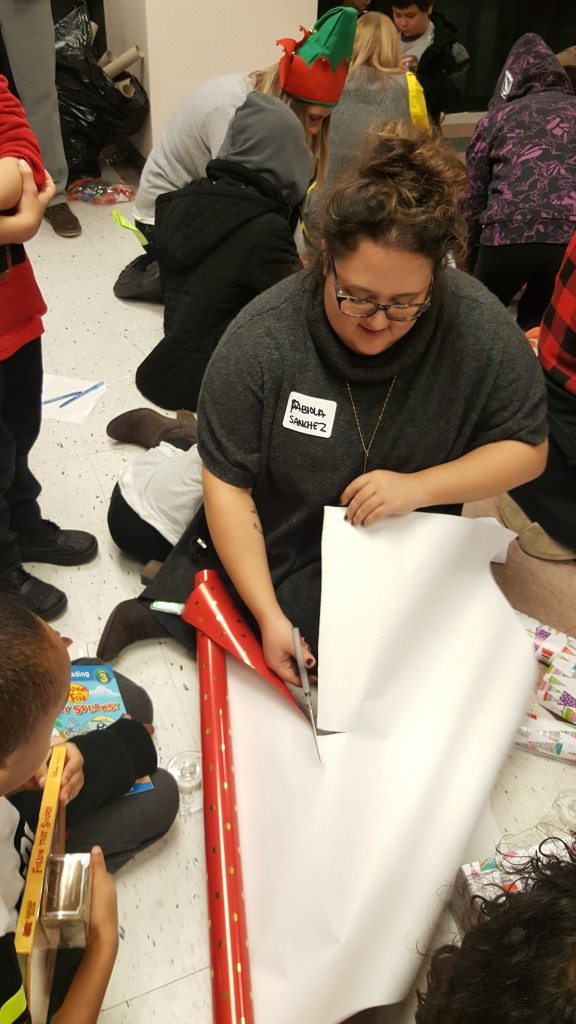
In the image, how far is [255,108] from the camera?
2160 mm

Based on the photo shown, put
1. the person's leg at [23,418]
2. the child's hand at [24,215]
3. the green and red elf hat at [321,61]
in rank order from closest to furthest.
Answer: the child's hand at [24,215] → the person's leg at [23,418] → the green and red elf hat at [321,61]

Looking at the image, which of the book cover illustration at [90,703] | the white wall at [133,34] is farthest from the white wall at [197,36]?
the book cover illustration at [90,703]

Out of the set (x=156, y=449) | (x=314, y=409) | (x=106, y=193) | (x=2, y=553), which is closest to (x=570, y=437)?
(x=314, y=409)

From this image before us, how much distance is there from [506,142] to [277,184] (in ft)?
2.55

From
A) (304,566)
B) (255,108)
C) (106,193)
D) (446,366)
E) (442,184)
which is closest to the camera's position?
(442,184)

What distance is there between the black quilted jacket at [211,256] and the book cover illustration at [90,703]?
108cm

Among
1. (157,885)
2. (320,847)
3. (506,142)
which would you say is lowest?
(157,885)

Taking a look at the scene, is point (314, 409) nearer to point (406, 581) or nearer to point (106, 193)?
point (406, 581)

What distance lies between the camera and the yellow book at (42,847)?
0.91 meters

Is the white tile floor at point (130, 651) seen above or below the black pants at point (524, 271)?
below

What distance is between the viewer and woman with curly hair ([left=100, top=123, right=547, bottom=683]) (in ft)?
3.90

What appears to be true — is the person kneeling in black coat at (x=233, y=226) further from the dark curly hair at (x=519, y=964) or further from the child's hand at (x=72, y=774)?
the dark curly hair at (x=519, y=964)

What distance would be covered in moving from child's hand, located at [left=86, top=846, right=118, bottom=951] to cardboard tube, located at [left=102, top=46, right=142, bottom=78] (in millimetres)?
3511

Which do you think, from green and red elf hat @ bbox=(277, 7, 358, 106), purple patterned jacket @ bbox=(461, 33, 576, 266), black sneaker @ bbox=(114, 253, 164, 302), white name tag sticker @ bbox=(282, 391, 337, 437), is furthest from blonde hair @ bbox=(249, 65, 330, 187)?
white name tag sticker @ bbox=(282, 391, 337, 437)
